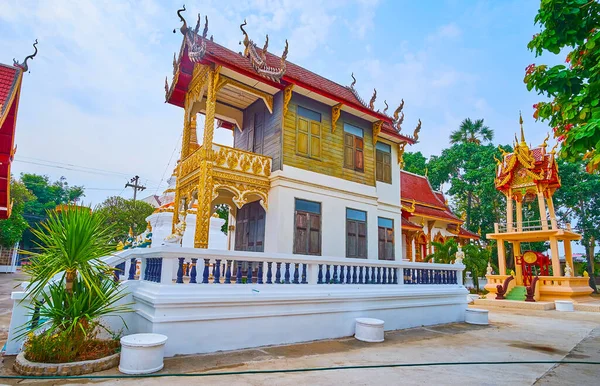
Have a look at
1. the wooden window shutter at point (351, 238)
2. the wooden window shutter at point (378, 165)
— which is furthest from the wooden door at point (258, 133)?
the wooden window shutter at point (378, 165)

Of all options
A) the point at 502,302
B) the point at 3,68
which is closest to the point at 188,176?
the point at 3,68

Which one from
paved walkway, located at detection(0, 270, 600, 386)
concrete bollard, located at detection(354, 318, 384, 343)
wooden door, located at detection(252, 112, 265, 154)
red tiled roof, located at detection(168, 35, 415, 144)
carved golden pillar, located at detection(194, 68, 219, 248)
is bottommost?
paved walkway, located at detection(0, 270, 600, 386)

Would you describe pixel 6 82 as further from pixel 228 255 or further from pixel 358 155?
pixel 358 155

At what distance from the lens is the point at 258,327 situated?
19.1 ft

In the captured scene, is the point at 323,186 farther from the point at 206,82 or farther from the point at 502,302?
the point at 502,302

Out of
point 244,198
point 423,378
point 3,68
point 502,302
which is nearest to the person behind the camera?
point 423,378

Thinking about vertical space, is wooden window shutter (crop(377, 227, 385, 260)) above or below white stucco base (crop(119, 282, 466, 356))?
above

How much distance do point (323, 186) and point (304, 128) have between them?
5.78ft

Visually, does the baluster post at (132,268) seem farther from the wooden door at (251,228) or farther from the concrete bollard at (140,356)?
the wooden door at (251,228)

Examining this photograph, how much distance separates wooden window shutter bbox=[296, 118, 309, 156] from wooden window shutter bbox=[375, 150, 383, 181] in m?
3.24

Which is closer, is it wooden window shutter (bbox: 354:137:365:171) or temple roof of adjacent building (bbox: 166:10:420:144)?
temple roof of adjacent building (bbox: 166:10:420:144)

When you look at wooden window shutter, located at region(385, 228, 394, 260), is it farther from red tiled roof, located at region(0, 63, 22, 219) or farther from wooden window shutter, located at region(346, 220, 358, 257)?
red tiled roof, located at region(0, 63, 22, 219)

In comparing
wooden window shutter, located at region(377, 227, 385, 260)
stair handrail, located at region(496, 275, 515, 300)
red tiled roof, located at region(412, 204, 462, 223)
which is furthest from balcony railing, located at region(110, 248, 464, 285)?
red tiled roof, located at region(412, 204, 462, 223)

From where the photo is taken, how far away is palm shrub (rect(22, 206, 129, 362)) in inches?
171
